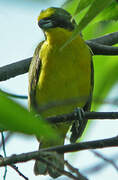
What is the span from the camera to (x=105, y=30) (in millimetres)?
1855

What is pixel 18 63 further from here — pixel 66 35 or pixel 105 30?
pixel 105 30

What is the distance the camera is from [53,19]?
13.1 ft

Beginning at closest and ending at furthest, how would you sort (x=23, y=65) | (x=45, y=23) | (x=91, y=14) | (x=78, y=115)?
(x=91, y=14)
(x=78, y=115)
(x=23, y=65)
(x=45, y=23)

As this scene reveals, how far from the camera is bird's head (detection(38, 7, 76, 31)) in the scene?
3.82 meters

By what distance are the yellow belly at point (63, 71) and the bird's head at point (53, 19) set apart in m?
0.10

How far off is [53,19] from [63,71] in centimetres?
67

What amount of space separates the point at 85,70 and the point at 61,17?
745mm

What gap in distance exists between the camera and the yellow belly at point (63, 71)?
12.8 ft

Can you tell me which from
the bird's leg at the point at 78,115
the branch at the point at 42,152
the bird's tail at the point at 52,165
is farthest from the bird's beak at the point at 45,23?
the branch at the point at 42,152

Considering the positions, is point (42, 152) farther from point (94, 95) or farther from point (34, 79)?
point (34, 79)

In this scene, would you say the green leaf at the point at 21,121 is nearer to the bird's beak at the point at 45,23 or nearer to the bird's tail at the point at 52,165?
the bird's tail at the point at 52,165

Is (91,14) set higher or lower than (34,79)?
higher

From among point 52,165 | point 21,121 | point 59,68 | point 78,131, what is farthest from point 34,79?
point 21,121

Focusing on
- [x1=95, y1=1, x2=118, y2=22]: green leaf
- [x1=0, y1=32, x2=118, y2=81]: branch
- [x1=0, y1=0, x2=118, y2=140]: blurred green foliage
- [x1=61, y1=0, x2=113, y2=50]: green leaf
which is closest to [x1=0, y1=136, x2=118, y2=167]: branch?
[x1=0, y1=0, x2=118, y2=140]: blurred green foliage
